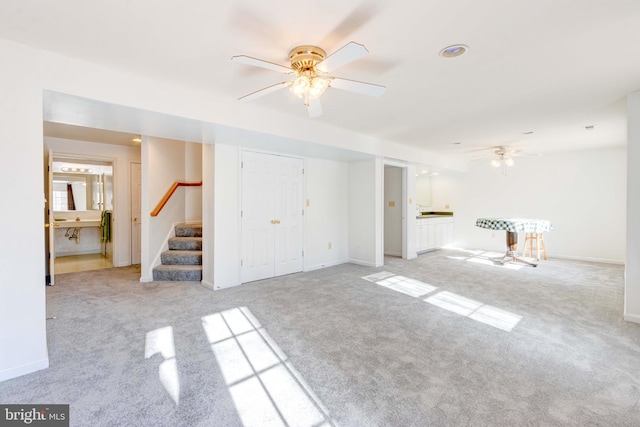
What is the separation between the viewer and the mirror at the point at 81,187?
697 cm

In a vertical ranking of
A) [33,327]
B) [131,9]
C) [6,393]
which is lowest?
[6,393]

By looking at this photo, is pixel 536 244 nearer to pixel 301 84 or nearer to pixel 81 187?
pixel 301 84

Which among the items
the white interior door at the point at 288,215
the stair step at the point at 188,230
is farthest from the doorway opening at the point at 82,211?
the white interior door at the point at 288,215

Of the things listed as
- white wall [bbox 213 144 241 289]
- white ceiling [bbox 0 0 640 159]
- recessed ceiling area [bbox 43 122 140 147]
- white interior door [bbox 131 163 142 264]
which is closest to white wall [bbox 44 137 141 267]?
white interior door [bbox 131 163 142 264]

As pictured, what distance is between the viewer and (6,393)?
6.00ft

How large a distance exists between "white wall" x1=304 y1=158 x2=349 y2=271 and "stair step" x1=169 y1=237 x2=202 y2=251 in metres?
1.91

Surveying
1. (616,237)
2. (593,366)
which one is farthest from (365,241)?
(616,237)

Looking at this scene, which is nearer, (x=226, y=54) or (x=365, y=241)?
(x=226, y=54)

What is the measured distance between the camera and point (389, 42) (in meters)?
2.09

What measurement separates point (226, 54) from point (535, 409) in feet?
10.4

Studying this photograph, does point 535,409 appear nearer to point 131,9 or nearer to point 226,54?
point 226,54

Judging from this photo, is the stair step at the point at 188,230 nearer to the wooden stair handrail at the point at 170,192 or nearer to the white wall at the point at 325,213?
the wooden stair handrail at the point at 170,192

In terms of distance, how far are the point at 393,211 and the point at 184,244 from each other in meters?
4.65

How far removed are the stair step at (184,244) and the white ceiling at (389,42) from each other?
290cm
